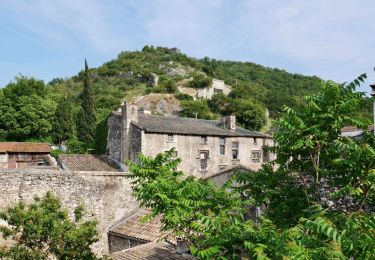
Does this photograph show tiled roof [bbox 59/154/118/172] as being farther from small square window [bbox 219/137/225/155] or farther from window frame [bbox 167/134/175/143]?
small square window [bbox 219/137/225/155]

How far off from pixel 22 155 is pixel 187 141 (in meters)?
21.7

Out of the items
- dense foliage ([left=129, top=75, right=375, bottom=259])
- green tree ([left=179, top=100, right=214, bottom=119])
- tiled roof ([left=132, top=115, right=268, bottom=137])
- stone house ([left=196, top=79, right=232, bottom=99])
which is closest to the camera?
dense foliage ([left=129, top=75, right=375, bottom=259])

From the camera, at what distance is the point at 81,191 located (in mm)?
20141

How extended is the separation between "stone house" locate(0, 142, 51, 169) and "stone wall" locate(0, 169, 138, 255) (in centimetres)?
2325

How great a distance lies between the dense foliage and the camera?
260 inches

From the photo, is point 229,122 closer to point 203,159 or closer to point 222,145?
point 222,145

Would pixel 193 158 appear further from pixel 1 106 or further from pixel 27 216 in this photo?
pixel 1 106

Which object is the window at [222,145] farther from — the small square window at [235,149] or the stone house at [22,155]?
the stone house at [22,155]

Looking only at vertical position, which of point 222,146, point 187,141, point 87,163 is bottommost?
point 87,163

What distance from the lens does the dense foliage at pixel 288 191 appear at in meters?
6.61

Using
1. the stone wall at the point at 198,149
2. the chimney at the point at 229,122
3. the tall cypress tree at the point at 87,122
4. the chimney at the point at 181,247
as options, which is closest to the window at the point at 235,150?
the stone wall at the point at 198,149

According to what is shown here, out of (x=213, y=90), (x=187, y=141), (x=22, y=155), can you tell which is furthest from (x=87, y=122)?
(x=213, y=90)

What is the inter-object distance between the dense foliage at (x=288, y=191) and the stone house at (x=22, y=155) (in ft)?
120

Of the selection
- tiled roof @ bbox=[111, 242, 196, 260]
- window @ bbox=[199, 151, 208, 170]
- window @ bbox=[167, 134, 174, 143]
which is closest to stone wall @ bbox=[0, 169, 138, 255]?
tiled roof @ bbox=[111, 242, 196, 260]
